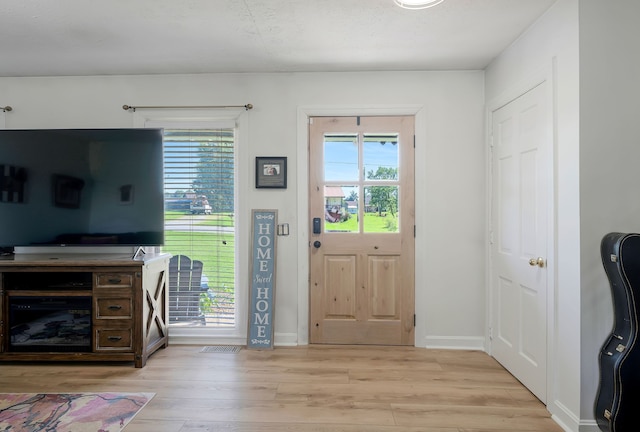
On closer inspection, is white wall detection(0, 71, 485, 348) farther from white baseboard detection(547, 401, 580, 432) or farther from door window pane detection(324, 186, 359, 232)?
white baseboard detection(547, 401, 580, 432)

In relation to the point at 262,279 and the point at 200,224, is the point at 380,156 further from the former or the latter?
the point at 200,224

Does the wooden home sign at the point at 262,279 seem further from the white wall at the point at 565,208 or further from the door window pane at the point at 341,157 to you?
the white wall at the point at 565,208

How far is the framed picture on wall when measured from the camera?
328 cm

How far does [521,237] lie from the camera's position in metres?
2.58

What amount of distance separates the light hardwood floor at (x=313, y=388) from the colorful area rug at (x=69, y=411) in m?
0.09

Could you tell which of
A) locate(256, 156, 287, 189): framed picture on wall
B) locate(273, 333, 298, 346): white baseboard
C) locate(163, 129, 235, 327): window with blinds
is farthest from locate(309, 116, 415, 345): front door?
locate(163, 129, 235, 327): window with blinds

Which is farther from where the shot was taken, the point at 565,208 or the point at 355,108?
the point at 355,108

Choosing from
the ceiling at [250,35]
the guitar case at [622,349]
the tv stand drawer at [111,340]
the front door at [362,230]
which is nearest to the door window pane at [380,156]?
the front door at [362,230]

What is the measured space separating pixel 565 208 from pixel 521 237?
57cm

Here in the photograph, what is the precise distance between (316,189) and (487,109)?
5.55 feet

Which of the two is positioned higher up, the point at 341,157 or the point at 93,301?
the point at 341,157

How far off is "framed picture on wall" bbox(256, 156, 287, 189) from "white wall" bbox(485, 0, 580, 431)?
2109 millimetres

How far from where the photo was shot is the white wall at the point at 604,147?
1921 mm

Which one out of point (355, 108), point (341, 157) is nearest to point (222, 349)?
point (341, 157)
